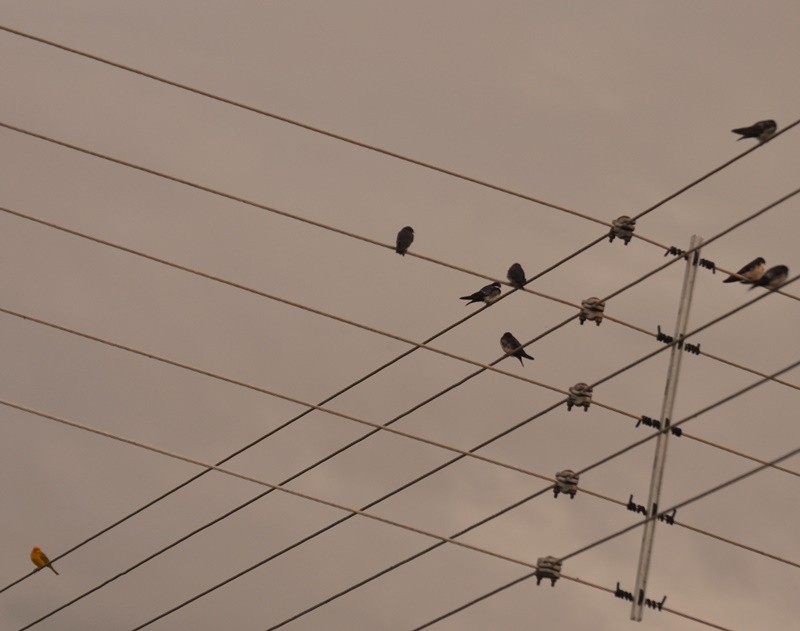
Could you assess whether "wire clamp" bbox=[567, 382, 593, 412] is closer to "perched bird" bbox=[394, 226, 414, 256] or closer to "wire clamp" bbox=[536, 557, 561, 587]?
"wire clamp" bbox=[536, 557, 561, 587]

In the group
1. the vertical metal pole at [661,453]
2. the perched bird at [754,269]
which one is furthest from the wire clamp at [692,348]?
the perched bird at [754,269]

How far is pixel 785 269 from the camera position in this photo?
79.6 feet

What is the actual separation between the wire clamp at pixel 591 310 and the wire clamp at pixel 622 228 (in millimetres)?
694

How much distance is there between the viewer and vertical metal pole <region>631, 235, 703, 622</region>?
2059 centimetres

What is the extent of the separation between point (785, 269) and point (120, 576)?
8.31 meters

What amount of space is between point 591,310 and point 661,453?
2.44 meters

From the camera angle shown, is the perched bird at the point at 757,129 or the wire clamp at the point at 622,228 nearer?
the wire clamp at the point at 622,228

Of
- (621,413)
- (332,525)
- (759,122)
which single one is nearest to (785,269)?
(759,122)

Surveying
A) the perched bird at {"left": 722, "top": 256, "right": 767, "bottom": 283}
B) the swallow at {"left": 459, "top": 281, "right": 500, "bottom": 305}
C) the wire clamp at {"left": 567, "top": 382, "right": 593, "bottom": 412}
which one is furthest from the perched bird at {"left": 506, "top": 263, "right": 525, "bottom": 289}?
the wire clamp at {"left": 567, "top": 382, "right": 593, "bottom": 412}

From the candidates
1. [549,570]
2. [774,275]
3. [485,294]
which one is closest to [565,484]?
[549,570]

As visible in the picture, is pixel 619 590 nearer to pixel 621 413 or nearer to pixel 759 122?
pixel 621 413

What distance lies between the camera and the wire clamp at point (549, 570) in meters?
21.8

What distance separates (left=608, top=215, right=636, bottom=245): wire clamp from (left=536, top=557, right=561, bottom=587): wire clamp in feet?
11.3

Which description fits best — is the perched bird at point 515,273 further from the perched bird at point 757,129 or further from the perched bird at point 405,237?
the perched bird at point 757,129
